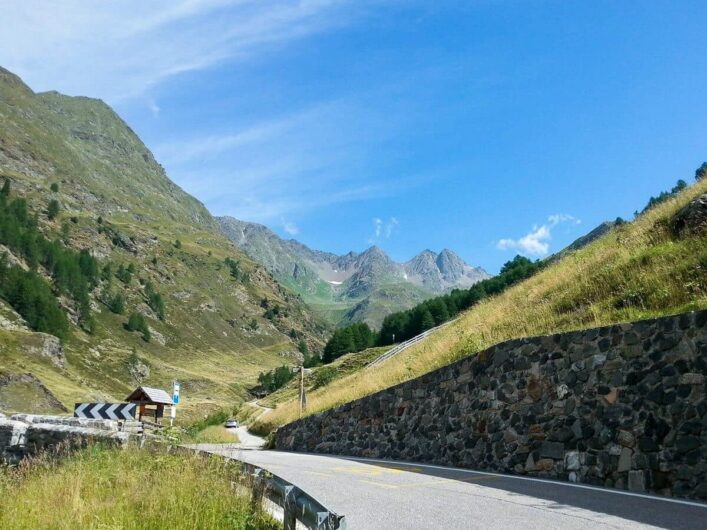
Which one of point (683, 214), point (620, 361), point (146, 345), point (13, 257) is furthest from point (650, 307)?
point (146, 345)

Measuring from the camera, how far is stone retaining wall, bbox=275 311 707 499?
28.2 ft

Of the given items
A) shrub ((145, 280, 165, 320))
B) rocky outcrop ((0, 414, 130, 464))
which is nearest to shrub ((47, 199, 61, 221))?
shrub ((145, 280, 165, 320))

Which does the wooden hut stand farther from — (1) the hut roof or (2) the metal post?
(2) the metal post

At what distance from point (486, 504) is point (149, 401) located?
2147 cm

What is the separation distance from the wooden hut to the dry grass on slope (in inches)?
414

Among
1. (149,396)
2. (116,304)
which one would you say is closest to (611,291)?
(149,396)

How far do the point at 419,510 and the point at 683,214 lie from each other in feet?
38.7

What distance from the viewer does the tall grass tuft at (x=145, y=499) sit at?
20.7 feet

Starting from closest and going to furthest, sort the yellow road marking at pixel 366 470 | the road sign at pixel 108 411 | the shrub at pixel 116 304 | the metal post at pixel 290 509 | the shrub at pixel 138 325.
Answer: the metal post at pixel 290 509
the yellow road marking at pixel 366 470
the road sign at pixel 108 411
the shrub at pixel 138 325
the shrub at pixel 116 304

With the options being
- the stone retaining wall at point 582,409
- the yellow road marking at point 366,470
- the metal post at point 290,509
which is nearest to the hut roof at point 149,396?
the stone retaining wall at point 582,409

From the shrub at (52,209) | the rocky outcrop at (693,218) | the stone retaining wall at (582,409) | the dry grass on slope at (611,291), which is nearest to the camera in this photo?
the stone retaining wall at (582,409)

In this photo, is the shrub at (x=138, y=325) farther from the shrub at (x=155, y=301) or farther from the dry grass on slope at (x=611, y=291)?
the dry grass on slope at (x=611, y=291)

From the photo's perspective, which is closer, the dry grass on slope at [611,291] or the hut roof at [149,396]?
the dry grass on slope at [611,291]

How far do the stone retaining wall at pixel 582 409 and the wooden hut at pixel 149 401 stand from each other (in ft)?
49.0
